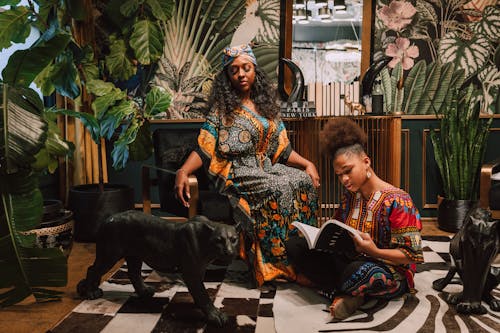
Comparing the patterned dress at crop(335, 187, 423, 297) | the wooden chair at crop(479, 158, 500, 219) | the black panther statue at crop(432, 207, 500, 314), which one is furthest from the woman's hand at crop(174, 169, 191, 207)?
the wooden chair at crop(479, 158, 500, 219)

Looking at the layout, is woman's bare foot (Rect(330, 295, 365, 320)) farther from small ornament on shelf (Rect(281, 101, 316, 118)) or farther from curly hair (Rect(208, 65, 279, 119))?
small ornament on shelf (Rect(281, 101, 316, 118))

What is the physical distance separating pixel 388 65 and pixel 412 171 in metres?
0.94

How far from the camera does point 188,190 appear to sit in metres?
2.77

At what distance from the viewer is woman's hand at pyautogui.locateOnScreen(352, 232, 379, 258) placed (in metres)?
2.08

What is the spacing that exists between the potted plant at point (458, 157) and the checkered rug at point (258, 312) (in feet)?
4.31

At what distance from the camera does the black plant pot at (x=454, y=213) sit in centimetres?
384

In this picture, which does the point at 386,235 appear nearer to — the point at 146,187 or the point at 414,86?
the point at 146,187

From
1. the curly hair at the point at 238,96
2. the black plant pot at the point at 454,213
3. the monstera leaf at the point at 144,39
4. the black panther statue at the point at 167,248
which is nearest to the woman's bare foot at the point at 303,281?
the black panther statue at the point at 167,248

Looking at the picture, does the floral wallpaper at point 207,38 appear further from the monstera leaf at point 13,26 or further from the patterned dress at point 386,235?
the patterned dress at point 386,235

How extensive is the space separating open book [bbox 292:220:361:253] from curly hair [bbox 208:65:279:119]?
0.94 m

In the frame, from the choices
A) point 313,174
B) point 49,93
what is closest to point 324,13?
point 313,174

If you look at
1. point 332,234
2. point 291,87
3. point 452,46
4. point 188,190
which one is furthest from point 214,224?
point 452,46

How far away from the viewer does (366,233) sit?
2160 millimetres

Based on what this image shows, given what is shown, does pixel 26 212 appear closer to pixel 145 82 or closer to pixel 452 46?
pixel 145 82
